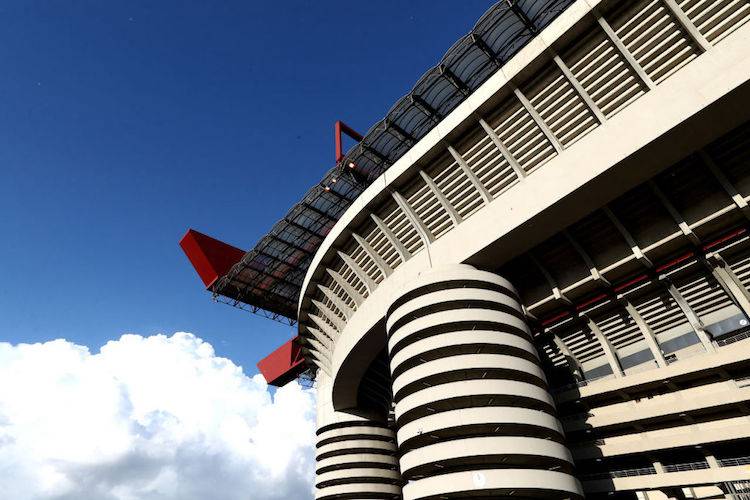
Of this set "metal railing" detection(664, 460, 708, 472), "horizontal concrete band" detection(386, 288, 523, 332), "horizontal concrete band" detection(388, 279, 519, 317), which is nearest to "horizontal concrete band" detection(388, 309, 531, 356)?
"horizontal concrete band" detection(386, 288, 523, 332)

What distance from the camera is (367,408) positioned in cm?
4603

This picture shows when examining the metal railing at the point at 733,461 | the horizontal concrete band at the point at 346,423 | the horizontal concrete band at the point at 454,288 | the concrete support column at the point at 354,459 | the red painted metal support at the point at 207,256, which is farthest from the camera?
the red painted metal support at the point at 207,256

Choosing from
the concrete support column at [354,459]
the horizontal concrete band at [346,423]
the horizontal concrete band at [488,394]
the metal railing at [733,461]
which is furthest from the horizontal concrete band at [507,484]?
the horizontal concrete band at [346,423]

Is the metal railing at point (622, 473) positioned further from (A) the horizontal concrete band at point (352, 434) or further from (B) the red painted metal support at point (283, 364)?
(B) the red painted metal support at point (283, 364)

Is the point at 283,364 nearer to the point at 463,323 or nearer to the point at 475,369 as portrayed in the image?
the point at 463,323

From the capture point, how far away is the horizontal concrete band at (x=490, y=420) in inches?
904

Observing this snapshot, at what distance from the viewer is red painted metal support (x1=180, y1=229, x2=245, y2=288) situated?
5353 centimetres

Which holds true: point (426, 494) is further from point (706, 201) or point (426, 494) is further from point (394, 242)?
point (706, 201)

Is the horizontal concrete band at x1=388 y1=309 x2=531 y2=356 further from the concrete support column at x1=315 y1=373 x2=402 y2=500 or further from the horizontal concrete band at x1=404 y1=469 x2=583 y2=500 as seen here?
the concrete support column at x1=315 y1=373 x2=402 y2=500

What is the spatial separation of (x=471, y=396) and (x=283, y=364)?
4047cm

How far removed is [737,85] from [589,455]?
20986 mm

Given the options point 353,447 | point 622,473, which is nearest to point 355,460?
point 353,447

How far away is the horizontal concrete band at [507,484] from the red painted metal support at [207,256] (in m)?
39.2

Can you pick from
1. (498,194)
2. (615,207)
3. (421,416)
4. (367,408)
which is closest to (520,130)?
(498,194)
